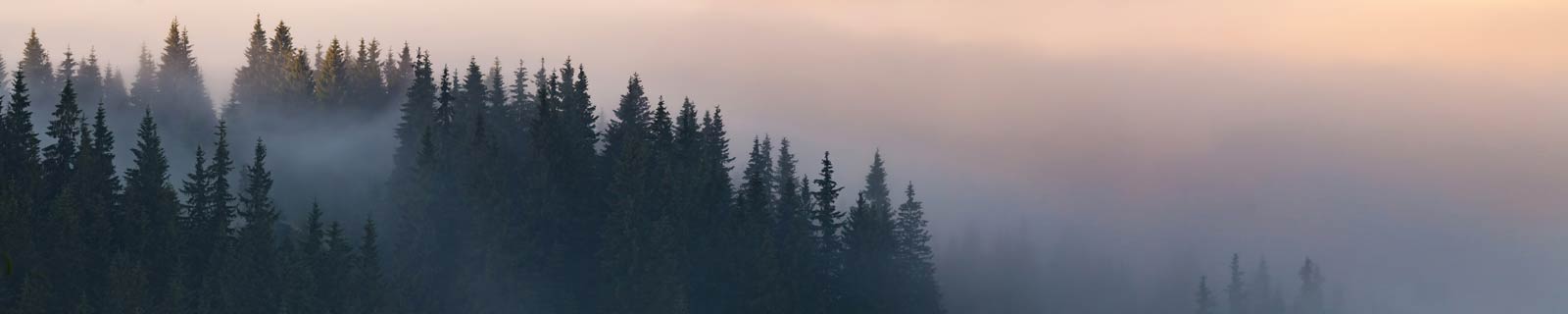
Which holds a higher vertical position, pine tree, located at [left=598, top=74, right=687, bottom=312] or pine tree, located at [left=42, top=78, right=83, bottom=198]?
pine tree, located at [left=42, top=78, right=83, bottom=198]

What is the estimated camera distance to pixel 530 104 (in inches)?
6220

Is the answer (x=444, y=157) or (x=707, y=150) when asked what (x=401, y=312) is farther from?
(x=707, y=150)

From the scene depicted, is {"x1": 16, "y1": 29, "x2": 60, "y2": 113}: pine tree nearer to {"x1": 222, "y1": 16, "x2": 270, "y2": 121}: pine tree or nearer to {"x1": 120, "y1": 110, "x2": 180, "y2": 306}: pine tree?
{"x1": 222, "y1": 16, "x2": 270, "y2": 121}: pine tree

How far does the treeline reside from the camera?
370 feet

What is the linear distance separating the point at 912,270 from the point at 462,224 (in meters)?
36.2

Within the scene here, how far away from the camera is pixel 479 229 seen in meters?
124

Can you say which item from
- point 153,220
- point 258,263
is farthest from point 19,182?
point 258,263

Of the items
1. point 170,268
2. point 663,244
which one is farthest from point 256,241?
point 663,244

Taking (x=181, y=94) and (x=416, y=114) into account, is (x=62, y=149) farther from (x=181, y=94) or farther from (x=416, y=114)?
(x=181, y=94)

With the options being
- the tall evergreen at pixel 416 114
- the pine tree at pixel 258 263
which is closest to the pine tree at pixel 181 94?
the tall evergreen at pixel 416 114

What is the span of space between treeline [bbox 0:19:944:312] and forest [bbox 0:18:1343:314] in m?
0.15

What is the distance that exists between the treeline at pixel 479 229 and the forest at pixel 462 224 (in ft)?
0.49

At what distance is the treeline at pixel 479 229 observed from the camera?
112812 mm

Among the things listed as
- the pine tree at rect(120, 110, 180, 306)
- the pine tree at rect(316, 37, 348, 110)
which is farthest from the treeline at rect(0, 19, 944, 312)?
the pine tree at rect(316, 37, 348, 110)
